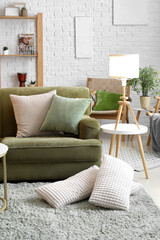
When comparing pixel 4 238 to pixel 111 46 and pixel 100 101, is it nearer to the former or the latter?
pixel 100 101

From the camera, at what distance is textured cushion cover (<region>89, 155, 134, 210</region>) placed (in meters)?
→ 2.61

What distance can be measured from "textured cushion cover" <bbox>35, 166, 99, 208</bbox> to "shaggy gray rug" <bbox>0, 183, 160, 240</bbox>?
51 millimetres

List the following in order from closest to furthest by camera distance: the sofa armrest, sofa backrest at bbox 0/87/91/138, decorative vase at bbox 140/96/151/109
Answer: the sofa armrest, sofa backrest at bbox 0/87/91/138, decorative vase at bbox 140/96/151/109

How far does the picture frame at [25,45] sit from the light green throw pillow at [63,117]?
2737mm

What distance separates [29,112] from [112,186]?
126 centimetres

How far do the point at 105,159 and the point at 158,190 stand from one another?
0.58m

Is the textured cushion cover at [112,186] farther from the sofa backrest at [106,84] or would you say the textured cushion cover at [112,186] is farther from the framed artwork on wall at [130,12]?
the framed artwork on wall at [130,12]

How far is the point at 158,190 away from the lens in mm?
3152

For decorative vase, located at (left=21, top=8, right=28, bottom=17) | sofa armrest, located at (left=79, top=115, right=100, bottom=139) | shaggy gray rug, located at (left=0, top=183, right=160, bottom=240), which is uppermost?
decorative vase, located at (left=21, top=8, right=28, bottom=17)

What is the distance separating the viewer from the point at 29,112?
139 inches

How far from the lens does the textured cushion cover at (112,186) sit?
2607mm

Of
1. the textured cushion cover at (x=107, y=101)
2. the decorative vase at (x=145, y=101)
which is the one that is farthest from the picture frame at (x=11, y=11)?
the decorative vase at (x=145, y=101)

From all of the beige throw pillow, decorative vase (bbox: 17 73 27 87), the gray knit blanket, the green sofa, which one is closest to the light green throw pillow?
the beige throw pillow

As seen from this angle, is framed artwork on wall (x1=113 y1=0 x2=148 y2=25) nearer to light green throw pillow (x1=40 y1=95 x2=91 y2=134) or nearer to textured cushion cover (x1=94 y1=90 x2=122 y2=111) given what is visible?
textured cushion cover (x1=94 y1=90 x2=122 y2=111)
